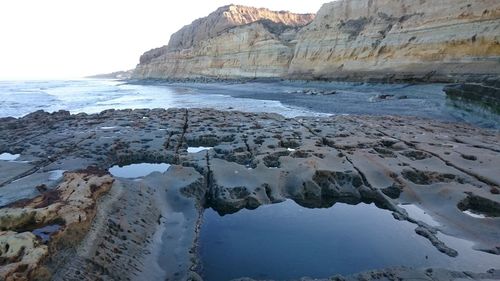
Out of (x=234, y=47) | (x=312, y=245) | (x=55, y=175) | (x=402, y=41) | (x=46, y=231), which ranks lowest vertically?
(x=312, y=245)

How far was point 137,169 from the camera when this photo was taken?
6.27 meters

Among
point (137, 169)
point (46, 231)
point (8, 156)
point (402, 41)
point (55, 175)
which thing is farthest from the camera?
point (402, 41)

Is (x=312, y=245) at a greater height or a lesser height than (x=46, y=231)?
lesser

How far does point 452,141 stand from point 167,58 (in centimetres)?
7501

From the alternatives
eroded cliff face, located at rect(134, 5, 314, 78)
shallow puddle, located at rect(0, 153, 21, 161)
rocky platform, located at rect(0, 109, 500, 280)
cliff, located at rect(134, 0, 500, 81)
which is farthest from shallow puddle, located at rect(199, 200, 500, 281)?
eroded cliff face, located at rect(134, 5, 314, 78)

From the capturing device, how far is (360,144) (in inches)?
280

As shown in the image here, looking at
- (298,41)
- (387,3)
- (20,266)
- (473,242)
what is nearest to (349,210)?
(473,242)

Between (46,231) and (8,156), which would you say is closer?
(46,231)

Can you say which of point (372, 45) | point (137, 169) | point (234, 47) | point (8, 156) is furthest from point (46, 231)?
point (234, 47)

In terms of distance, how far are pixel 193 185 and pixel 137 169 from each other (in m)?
1.62

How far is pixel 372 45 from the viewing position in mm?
28500

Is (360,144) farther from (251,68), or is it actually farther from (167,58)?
(167,58)

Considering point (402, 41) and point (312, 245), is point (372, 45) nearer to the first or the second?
point (402, 41)

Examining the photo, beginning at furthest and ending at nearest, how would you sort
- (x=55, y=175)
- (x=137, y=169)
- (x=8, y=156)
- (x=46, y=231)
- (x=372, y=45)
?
1. (x=372, y=45)
2. (x=8, y=156)
3. (x=137, y=169)
4. (x=55, y=175)
5. (x=46, y=231)
